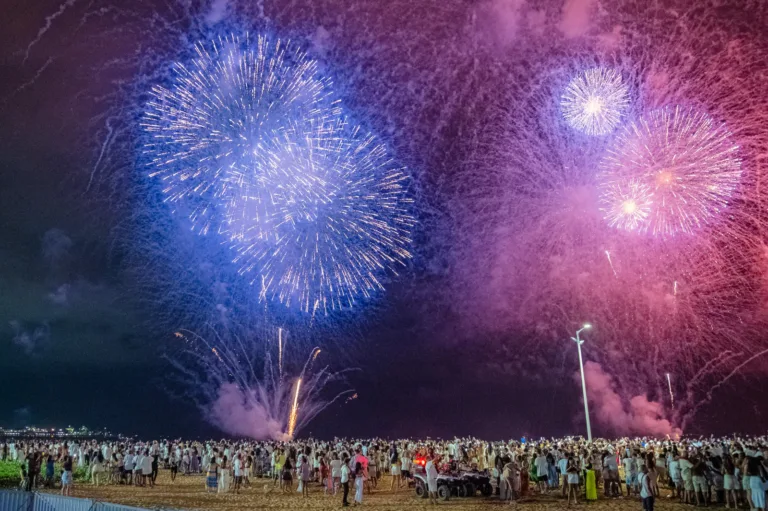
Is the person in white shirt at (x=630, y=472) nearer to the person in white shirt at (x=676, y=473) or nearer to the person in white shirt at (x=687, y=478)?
the person in white shirt at (x=676, y=473)

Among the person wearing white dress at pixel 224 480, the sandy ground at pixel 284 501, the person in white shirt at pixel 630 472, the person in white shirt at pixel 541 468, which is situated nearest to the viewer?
the sandy ground at pixel 284 501

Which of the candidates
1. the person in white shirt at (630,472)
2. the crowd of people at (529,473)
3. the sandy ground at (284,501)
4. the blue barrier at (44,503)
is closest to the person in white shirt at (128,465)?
the crowd of people at (529,473)

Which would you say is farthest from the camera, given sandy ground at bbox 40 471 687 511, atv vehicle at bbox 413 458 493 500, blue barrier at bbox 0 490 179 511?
atv vehicle at bbox 413 458 493 500

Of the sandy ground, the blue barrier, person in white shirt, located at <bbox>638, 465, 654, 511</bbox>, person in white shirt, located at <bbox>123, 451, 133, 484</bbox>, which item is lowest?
the sandy ground

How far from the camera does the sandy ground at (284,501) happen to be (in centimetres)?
1906

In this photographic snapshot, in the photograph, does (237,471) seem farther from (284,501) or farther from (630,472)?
(630,472)

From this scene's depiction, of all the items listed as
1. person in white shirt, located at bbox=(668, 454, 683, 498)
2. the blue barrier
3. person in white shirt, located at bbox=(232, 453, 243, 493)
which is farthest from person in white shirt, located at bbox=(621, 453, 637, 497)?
the blue barrier

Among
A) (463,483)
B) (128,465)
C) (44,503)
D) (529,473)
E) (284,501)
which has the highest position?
(128,465)

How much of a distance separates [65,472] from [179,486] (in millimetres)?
5586

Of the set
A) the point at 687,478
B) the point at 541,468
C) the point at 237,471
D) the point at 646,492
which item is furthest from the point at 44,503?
the point at 687,478

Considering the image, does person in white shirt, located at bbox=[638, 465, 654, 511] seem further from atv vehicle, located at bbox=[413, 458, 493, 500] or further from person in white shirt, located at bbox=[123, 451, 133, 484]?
person in white shirt, located at bbox=[123, 451, 133, 484]

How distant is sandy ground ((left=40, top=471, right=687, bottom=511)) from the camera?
19062 mm

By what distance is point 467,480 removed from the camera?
71.6 ft

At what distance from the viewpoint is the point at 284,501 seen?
21.4 metres
